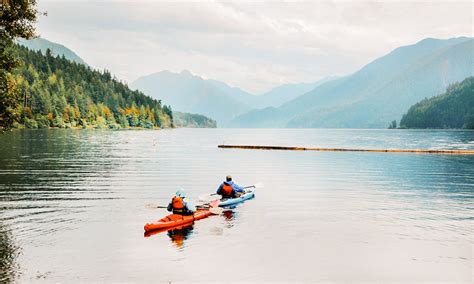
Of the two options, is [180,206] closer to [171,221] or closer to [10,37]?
[171,221]

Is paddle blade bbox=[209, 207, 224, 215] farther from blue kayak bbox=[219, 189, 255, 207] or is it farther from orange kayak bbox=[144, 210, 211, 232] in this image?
blue kayak bbox=[219, 189, 255, 207]

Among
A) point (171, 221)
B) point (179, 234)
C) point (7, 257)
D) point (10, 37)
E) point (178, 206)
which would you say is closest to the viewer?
point (7, 257)

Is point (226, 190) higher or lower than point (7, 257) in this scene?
higher

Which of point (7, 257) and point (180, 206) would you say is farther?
point (180, 206)

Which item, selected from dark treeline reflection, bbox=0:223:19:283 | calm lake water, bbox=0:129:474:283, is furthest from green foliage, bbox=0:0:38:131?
dark treeline reflection, bbox=0:223:19:283

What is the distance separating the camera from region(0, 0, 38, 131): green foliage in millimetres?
45750

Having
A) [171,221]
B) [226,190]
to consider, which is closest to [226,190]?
[226,190]

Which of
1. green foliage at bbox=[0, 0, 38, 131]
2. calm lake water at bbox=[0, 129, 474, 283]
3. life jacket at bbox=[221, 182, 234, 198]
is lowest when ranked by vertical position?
calm lake water at bbox=[0, 129, 474, 283]

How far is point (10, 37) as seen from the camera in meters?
47.2

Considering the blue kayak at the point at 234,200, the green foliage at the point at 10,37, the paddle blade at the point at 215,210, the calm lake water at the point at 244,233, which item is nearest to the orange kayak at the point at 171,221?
the calm lake water at the point at 244,233

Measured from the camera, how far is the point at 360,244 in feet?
89.5

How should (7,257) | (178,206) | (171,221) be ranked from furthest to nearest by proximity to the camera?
(178,206) → (171,221) → (7,257)

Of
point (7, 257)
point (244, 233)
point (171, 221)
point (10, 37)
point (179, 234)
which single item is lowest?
point (244, 233)

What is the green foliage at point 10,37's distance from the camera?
150 feet
